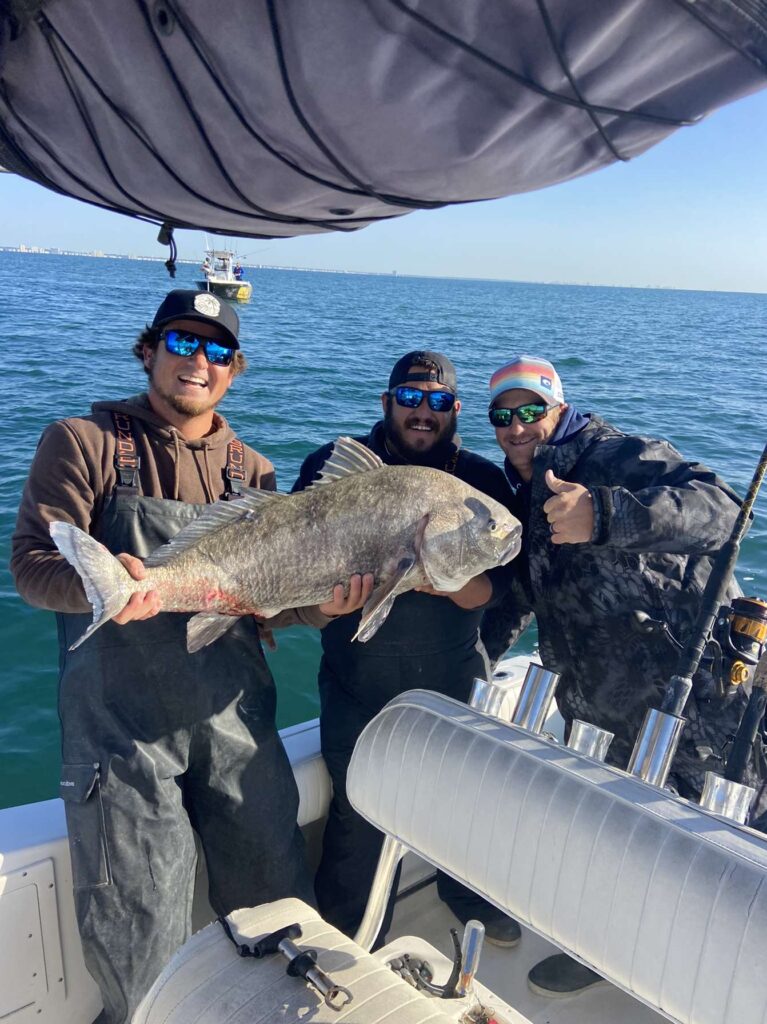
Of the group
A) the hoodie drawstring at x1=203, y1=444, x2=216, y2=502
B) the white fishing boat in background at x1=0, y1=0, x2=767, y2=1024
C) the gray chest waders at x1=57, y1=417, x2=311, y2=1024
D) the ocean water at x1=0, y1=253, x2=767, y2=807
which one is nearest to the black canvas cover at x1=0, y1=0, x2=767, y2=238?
the white fishing boat in background at x1=0, y1=0, x2=767, y2=1024

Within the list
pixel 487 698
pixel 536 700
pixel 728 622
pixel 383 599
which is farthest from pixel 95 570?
pixel 728 622

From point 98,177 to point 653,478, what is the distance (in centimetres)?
262

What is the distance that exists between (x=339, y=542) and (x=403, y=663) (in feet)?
3.14

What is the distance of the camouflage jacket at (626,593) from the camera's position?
3211mm

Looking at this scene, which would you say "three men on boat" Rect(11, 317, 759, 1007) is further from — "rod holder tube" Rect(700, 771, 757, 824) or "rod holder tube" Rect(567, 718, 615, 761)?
"rod holder tube" Rect(700, 771, 757, 824)

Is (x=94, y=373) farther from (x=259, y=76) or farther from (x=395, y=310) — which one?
(x=395, y=310)

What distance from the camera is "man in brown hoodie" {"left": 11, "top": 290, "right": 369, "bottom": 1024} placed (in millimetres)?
2920

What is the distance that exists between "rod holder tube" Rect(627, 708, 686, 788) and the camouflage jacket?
0.92 metres

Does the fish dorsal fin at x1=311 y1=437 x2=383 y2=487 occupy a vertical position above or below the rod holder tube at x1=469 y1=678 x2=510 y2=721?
above

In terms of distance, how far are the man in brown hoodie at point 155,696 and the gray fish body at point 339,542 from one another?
0.16m

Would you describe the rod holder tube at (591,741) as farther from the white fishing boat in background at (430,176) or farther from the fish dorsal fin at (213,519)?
the fish dorsal fin at (213,519)

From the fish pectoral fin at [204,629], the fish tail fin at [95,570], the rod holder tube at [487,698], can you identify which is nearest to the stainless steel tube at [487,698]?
the rod holder tube at [487,698]

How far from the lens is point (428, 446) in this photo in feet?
13.3

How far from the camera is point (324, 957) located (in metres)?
2.28
